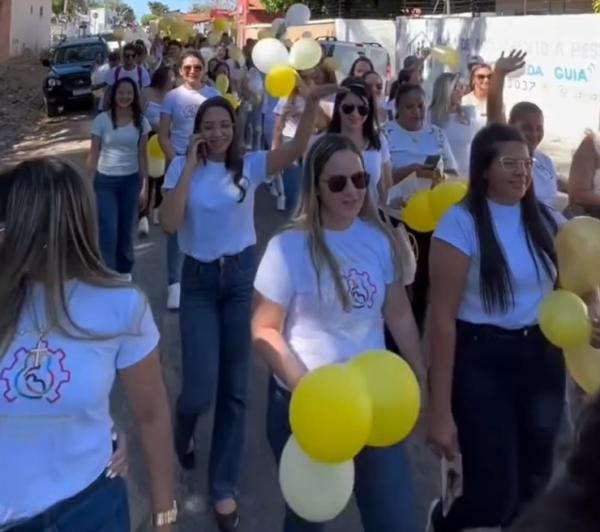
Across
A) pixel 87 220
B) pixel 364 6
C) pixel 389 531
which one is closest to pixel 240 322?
pixel 389 531

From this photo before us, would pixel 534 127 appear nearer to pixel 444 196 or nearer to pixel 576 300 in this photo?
pixel 444 196

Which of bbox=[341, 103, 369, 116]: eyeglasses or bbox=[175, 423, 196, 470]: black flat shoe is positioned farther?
bbox=[341, 103, 369, 116]: eyeglasses

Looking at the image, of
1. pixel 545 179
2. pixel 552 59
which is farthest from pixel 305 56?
pixel 552 59

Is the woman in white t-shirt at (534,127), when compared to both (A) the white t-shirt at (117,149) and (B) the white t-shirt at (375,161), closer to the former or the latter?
(B) the white t-shirt at (375,161)

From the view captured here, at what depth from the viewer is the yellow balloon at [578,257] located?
142 inches

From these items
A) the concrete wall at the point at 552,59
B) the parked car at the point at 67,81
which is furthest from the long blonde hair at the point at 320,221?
the parked car at the point at 67,81

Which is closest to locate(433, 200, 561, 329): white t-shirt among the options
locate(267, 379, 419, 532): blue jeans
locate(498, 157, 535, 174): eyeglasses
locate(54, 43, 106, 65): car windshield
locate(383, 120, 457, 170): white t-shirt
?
locate(498, 157, 535, 174): eyeglasses

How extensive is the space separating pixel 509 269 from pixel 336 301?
0.65 meters

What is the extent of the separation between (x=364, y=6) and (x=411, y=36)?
1592 centimetres

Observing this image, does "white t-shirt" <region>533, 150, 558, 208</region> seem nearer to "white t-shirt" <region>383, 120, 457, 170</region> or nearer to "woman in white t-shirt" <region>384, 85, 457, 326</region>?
"woman in white t-shirt" <region>384, 85, 457, 326</region>

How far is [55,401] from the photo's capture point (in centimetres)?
244

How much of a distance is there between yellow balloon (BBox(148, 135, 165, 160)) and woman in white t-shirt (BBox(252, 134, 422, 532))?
519 cm

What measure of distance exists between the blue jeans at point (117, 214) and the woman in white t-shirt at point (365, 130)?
2199 mm

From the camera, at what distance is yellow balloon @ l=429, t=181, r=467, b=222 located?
16.1 feet
